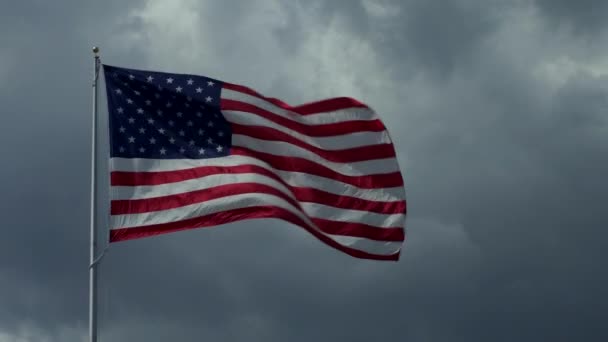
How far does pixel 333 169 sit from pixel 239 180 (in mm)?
4613

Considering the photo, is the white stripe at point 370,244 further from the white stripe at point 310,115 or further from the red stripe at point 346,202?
the white stripe at point 310,115

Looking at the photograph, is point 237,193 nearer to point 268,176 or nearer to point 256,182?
point 256,182

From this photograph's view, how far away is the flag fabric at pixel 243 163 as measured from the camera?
3394 centimetres

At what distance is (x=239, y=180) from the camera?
3509 cm

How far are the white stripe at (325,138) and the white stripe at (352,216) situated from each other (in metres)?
2.47

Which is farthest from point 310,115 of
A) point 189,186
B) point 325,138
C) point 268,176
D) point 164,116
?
point 189,186

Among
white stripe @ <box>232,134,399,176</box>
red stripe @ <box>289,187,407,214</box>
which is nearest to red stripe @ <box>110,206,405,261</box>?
red stripe @ <box>289,187,407,214</box>

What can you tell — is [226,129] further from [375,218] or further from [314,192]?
[375,218]

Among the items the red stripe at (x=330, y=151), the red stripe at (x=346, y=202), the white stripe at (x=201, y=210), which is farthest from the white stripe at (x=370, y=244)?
the red stripe at (x=330, y=151)

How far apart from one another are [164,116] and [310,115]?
5.68 metres

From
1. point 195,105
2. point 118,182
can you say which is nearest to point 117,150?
point 118,182

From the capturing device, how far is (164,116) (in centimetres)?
3569

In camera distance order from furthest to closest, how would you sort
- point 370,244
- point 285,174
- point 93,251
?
point 370,244 → point 285,174 → point 93,251

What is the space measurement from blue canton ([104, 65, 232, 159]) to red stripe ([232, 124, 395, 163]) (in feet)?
2.55
